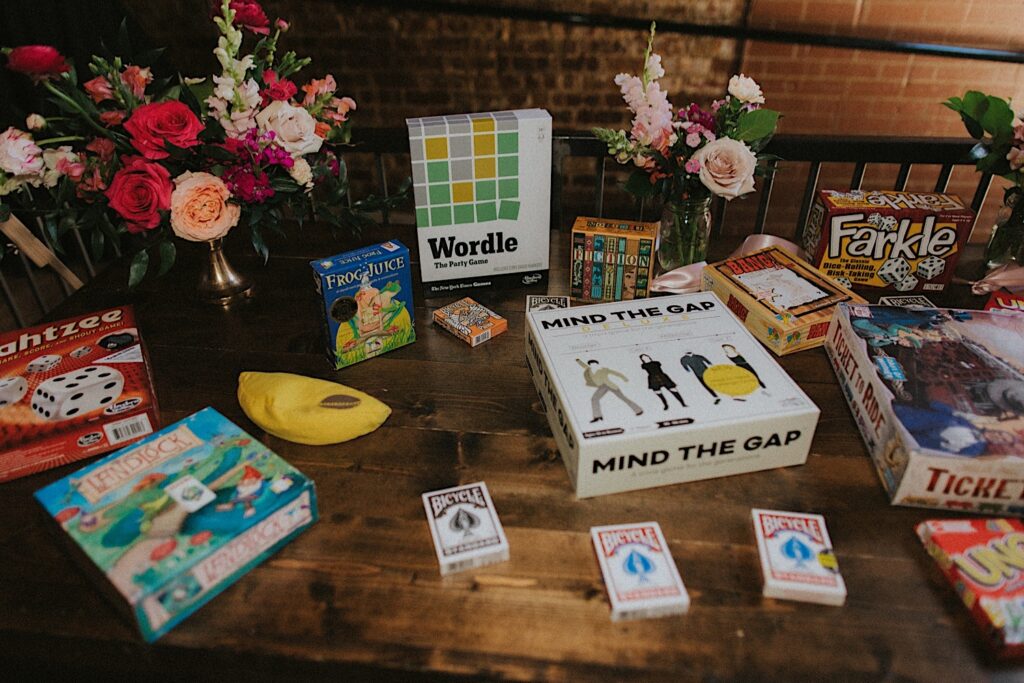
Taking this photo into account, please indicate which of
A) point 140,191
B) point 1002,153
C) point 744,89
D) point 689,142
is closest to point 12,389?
point 140,191

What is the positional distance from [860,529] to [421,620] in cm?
61

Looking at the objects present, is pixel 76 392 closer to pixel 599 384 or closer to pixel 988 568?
pixel 599 384

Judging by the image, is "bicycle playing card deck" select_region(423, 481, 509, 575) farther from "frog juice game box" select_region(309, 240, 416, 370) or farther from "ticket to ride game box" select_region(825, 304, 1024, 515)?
"ticket to ride game box" select_region(825, 304, 1024, 515)

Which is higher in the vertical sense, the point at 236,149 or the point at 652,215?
the point at 236,149

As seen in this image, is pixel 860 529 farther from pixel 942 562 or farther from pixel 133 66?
pixel 133 66

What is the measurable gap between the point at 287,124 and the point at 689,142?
75 centimetres

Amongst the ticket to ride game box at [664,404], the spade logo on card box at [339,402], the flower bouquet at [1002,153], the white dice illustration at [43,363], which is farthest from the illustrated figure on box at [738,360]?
the white dice illustration at [43,363]

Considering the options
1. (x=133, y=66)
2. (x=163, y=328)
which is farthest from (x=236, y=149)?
(x=163, y=328)

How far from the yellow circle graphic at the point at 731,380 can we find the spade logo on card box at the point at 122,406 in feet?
2.94

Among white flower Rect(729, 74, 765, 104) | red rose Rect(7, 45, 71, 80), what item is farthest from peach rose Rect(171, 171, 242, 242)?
white flower Rect(729, 74, 765, 104)

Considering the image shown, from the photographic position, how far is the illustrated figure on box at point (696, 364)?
1.12m

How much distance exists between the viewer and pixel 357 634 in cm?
87

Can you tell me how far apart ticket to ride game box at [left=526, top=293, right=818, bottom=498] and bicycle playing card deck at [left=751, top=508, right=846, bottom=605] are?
12 centimetres

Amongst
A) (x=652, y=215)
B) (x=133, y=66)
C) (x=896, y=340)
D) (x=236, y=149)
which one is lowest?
(x=652, y=215)
